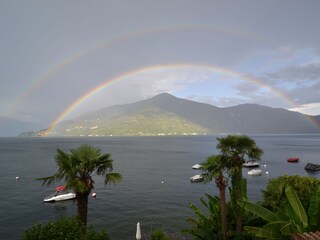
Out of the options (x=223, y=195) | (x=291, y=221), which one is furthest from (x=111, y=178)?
(x=291, y=221)

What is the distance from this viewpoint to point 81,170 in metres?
21.6

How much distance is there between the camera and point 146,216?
45.3m

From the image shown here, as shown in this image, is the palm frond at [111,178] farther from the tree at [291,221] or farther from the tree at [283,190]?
the tree at [283,190]

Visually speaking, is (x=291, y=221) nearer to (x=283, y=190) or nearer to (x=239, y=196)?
(x=239, y=196)

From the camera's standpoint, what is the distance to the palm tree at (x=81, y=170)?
2081 centimetres

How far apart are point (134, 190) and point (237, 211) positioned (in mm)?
48030

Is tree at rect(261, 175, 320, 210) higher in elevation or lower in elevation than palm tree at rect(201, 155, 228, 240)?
lower

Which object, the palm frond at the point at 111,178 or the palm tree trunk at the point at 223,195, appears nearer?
the palm tree trunk at the point at 223,195

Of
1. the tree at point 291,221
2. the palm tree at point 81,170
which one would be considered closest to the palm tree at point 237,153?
the tree at point 291,221

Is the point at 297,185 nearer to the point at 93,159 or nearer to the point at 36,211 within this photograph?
the point at 93,159

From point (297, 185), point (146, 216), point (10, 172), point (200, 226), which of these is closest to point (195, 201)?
point (146, 216)

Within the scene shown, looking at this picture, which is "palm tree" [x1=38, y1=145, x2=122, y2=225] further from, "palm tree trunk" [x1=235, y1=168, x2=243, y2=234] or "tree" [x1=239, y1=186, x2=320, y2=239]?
"tree" [x1=239, y1=186, x2=320, y2=239]

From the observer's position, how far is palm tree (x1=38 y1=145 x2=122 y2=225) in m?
20.8

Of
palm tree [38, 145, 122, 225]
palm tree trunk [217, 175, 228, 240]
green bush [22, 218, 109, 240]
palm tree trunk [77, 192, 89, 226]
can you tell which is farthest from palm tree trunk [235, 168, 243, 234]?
palm tree trunk [77, 192, 89, 226]
